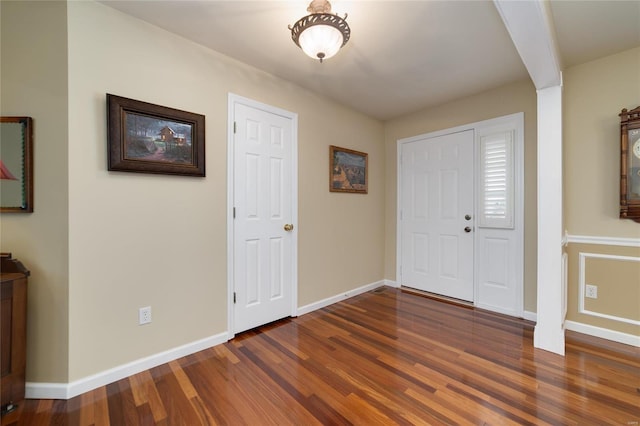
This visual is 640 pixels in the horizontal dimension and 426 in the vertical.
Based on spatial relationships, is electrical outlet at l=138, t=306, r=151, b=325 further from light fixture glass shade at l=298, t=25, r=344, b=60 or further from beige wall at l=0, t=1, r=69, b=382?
light fixture glass shade at l=298, t=25, r=344, b=60

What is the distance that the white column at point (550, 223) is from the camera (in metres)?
2.08

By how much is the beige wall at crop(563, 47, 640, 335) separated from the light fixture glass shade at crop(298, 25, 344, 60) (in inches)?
91.8

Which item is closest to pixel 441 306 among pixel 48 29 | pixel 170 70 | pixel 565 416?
pixel 565 416

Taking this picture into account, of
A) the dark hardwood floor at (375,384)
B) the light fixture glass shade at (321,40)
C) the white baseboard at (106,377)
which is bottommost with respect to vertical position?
the dark hardwood floor at (375,384)

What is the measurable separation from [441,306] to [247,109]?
2936 millimetres

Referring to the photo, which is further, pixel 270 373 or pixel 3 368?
pixel 270 373

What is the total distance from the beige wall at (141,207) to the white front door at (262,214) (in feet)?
0.40

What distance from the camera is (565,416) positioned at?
145 centimetres

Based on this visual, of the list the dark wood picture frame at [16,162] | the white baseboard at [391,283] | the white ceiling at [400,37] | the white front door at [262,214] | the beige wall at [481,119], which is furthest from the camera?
the white baseboard at [391,283]

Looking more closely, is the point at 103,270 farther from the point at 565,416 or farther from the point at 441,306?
the point at 441,306

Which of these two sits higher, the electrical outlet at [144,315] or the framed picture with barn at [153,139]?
the framed picture with barn at [153,139]

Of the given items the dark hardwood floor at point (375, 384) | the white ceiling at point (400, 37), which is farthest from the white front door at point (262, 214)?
the white ceiling at point (400, 37)

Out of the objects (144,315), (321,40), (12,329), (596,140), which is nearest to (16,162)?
(12,329)

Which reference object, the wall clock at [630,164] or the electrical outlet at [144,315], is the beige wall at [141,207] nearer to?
the electrical outlet at [144,315]
